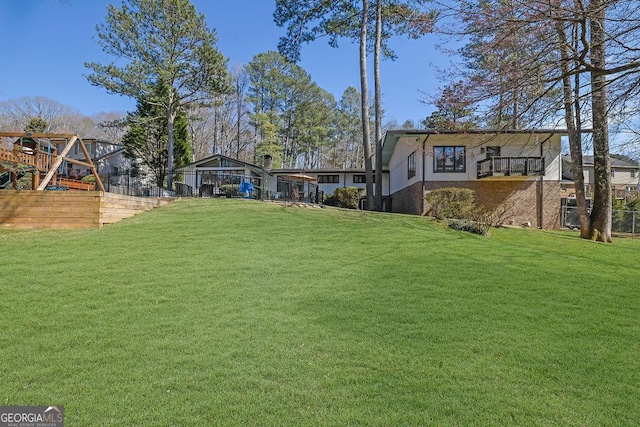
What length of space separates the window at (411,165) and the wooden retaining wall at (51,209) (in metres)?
15.1

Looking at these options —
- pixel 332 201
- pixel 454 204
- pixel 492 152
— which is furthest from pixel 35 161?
pixel 492 152

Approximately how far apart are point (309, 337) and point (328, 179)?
25648 millimetres

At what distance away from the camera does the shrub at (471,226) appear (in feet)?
33.9

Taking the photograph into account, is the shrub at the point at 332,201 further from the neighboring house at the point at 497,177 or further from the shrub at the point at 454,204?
the shrub at the point at 454,204

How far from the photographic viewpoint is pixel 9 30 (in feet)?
17.7

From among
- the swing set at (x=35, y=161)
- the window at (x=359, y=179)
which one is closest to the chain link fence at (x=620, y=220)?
the window at (x=359, y=179)

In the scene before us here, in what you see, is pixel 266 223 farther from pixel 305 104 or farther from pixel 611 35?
pixel 305 104

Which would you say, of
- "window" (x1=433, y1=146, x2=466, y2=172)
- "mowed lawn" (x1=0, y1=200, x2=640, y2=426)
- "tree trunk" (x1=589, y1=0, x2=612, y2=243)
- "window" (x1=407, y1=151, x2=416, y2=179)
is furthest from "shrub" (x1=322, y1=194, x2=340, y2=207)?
"mowed lawn" (x1=0, y1=200, x2=640, y2=426)

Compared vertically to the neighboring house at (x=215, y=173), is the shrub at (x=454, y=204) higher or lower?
lower

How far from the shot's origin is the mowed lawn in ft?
7.26

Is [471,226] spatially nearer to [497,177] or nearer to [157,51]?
[497,177]

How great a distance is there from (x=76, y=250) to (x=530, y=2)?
802 centimetres

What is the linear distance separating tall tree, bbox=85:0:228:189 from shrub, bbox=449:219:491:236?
17129mm

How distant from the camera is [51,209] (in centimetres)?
796
